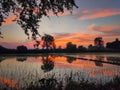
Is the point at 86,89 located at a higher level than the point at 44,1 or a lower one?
lower

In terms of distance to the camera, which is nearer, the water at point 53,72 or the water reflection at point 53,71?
the water at point 53,72

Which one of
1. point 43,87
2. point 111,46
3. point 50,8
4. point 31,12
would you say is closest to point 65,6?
point 50,8

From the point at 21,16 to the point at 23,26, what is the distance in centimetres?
60

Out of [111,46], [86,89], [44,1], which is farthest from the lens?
[111,46]

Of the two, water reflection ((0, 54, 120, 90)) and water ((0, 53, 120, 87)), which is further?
water reflection ((0, 54, 120, 90))

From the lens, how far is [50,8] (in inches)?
614

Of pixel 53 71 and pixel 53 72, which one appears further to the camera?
pixel 53 71

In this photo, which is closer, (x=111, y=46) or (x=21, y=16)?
(x=21, y=16)

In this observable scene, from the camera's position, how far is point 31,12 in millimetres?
15648

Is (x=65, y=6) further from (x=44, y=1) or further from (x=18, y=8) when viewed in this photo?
(x=18, y=8)

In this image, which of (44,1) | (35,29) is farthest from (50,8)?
(35,29)

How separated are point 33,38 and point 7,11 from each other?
7.11 ft

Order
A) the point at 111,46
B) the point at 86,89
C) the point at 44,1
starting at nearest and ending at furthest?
the point at 86,89 → the point at 44,1 → the point at 111,46

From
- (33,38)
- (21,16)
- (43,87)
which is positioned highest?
(21,16)
